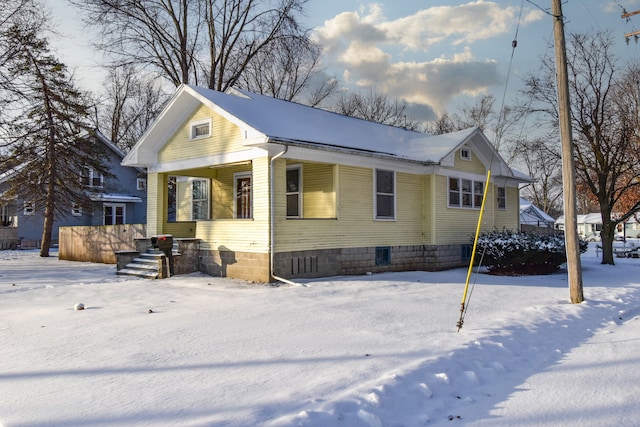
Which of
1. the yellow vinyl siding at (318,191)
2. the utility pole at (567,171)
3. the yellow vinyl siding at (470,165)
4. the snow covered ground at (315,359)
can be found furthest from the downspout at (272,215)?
the yellow vinyl siding at (470,165)

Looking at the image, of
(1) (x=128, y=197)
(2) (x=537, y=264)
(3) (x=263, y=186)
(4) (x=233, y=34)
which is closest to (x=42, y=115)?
(1) (x=128, y=197)

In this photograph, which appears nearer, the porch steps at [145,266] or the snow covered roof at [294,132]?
the snow covered roof at [294,132]

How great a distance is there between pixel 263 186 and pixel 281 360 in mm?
7023

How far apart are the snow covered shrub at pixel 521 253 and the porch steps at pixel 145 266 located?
9938mm

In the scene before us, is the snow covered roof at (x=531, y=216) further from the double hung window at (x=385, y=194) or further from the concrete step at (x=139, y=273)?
the concrete step at (x=139, y=273)

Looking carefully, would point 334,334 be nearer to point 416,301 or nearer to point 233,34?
point 416,301

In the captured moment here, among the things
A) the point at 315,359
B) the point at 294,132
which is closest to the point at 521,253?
the point at 294,132

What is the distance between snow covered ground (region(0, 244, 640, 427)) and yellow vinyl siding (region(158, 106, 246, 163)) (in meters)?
4.51

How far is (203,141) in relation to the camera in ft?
45.2

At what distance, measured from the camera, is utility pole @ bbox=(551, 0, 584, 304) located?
31.4 ft

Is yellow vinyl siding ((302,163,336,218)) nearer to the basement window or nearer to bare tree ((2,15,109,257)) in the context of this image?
the basement window

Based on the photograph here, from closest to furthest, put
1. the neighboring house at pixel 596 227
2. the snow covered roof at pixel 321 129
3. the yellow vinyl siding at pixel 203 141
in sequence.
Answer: the snow covered roof at pixel 321 129 < the yellow vinyl siding at pixel 203 141 < the neighboring house at pixel 596 227

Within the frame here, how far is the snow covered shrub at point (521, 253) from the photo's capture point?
15703mm

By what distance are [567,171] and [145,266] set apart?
10844mm
